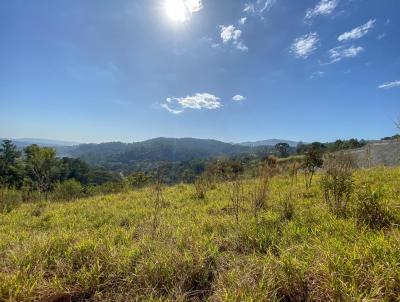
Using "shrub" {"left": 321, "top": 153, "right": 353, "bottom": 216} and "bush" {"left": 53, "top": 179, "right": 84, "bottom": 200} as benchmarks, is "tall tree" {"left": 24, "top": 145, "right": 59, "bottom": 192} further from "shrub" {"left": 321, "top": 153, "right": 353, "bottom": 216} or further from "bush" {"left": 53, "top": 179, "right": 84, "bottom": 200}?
"shrub" {"left": 321, "top": 153, "right": 353, "bottom": 216}

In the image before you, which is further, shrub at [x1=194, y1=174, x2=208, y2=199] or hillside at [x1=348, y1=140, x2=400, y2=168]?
hillside at [x1=348, y1=140, x2=400, y2=168]

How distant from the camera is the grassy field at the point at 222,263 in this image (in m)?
2.13

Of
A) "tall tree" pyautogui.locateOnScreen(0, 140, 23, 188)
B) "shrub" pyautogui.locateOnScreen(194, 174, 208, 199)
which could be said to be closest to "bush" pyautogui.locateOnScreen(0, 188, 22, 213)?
"shrub" pyautogui.locateOnScreen(194, 174, 208, 199)

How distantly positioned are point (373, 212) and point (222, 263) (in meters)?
2.16

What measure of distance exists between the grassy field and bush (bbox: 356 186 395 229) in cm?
11

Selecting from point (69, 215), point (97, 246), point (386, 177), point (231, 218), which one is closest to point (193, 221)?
point (231, 218)

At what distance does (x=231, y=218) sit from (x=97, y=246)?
2216 mm

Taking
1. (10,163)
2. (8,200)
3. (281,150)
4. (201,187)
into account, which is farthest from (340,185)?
(10,163)

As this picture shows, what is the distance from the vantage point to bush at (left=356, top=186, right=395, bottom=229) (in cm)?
326

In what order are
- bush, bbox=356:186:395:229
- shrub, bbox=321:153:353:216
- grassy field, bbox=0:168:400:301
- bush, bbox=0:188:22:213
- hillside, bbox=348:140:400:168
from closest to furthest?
grassy field, bbox=0:168:400:301 → bush, bbox=356:186:395:229 → shrub, bbox=321:153:353:216 → bush, bbox=0:188:22:213 → hillside, bbox=348:140:400:168

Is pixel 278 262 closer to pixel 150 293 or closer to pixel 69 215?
pixel 150 293

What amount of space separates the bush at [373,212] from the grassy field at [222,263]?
4.4 inches

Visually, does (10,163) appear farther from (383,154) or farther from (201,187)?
(383,154)

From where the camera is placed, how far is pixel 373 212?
133 inches
